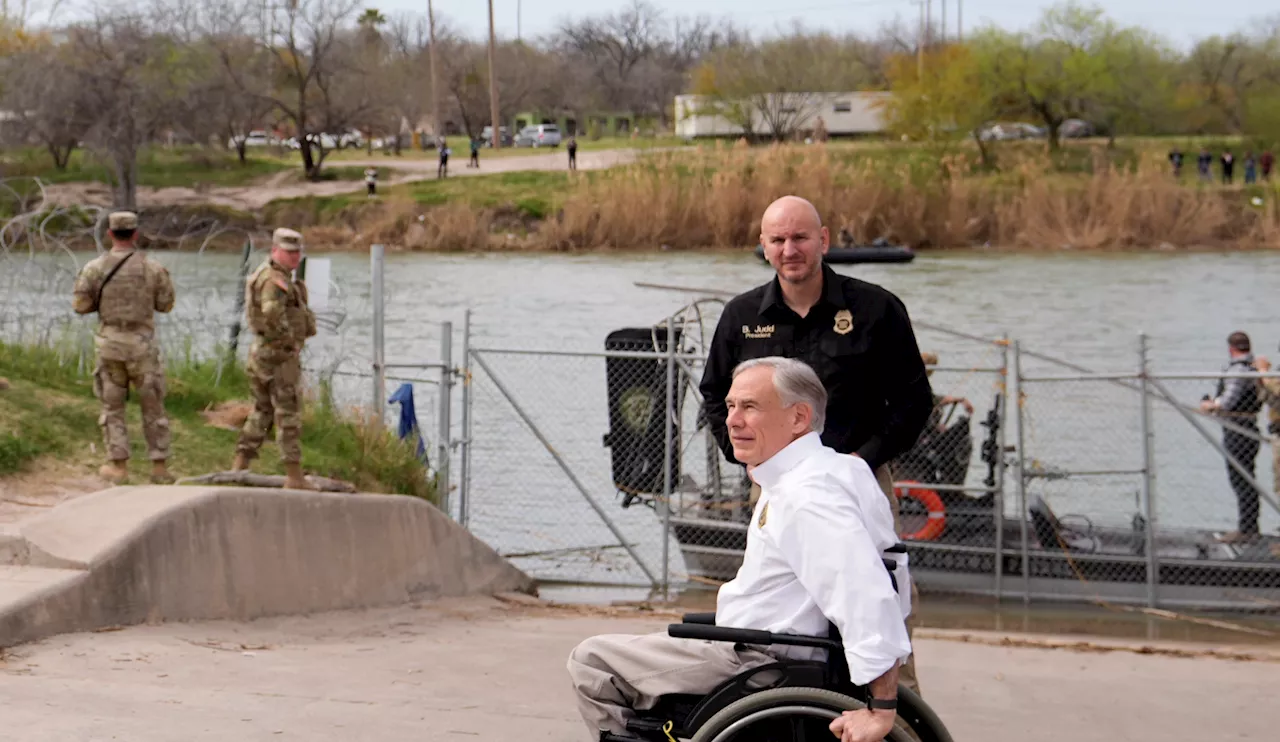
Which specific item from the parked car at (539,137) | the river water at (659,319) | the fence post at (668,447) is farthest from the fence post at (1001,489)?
the parked car at (539,137)

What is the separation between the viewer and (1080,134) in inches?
3132

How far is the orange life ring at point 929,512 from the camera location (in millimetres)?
12977

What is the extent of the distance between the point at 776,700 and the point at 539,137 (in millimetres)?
83540

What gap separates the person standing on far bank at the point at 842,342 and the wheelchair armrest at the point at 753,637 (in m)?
1.39

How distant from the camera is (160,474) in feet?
35.9

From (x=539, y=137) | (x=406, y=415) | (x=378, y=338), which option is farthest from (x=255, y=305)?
(x=539, y=137)

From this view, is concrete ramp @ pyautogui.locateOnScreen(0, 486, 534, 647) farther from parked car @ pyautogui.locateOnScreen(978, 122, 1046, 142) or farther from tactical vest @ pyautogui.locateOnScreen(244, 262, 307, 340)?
parked car @ pyautogui.locateOnScreen(978, 122, 1046, 142)

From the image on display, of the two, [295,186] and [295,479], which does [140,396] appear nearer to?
[295,479]

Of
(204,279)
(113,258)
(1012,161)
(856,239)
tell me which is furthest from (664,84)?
(113,258)

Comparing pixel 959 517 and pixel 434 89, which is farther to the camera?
pixel 434 89

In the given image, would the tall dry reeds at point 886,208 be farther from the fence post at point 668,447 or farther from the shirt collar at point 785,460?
the shirt collar at point 785,460

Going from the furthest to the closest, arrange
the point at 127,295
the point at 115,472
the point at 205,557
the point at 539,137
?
1. the point at 539,137
2. the point at 127,295
3. the point at 115,472
4. the point at 205,557

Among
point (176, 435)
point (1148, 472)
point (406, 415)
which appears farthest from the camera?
point (406, 415)

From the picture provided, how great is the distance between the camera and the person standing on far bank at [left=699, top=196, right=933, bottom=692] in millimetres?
5824
